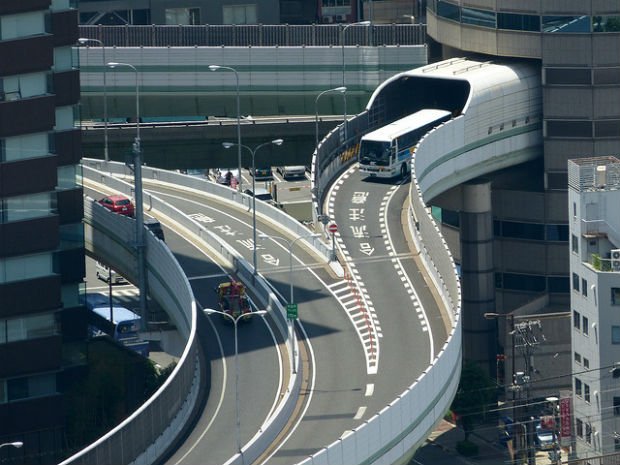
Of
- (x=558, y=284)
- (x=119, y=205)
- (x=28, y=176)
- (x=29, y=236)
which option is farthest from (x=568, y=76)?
(x=29, y=236)

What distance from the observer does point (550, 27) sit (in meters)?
186

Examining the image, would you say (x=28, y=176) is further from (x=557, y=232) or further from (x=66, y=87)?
(x=557, y=232)

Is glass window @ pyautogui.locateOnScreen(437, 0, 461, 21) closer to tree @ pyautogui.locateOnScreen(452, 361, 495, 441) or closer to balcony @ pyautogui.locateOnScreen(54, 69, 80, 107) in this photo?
tree @ pyautogui.locateOnScreen(452, 361, 495, 441)

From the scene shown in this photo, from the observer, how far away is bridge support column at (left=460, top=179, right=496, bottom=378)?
190 metres

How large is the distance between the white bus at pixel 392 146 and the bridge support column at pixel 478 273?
502 inches

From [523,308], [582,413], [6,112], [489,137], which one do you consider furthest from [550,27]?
[6,112]

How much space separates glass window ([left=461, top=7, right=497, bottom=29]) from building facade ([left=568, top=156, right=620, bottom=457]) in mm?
23564

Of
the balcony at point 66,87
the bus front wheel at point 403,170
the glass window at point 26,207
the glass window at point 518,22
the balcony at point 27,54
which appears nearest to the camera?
the balcony at point 27,54

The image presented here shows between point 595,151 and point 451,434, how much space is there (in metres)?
29.0

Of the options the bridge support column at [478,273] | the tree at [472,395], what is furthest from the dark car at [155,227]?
the bridge support column at [478,273]

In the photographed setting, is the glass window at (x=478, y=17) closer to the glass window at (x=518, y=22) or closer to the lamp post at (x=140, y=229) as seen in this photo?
the glass window at (x=518, y=22)

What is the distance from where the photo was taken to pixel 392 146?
6850 inches

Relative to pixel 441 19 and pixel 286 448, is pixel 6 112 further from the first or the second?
pixel 441 19

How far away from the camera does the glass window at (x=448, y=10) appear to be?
192 meters
